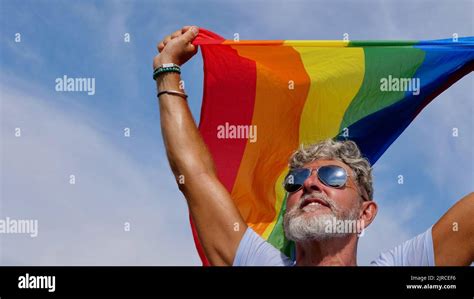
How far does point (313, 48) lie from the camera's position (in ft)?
20.8

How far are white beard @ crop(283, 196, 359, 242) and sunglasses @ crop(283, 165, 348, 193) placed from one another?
0.23m

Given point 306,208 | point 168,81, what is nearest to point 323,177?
point 306,208

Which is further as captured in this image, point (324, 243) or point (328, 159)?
point (328, 159)

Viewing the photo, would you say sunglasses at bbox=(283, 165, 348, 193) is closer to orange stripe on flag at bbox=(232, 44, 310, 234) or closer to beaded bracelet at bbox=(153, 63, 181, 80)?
orange stripe on flag at bbox=(232, 44, 310, 234)

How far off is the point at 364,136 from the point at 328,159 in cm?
101

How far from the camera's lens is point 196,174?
5.16m

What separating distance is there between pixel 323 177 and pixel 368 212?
0.50 meters

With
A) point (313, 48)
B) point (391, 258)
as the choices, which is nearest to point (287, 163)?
point (313, 48)

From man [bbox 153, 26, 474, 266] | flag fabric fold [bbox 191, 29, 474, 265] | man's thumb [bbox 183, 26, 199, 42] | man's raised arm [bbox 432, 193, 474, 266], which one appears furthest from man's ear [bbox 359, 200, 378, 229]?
man's thumb [bbox 183, 26, 199, 42]

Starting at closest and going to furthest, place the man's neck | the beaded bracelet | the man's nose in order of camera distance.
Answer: the man's neck, the man's nose, the beaded bracelet

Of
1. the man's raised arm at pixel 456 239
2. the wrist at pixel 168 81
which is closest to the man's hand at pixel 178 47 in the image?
the wrist at pixel 168 81

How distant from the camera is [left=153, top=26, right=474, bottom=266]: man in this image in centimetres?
473
